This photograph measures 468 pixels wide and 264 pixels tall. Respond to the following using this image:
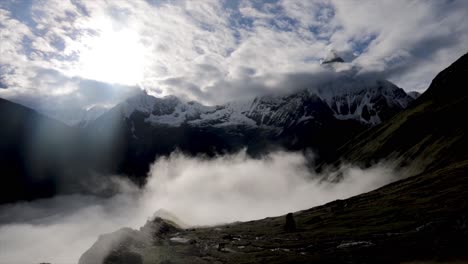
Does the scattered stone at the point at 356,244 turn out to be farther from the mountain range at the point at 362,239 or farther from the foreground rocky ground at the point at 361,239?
the foreground rocky ground at the point at 361,239

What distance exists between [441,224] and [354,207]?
92.5m

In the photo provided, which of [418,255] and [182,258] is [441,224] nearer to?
[418,255]

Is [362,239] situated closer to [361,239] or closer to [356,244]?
[361,239]

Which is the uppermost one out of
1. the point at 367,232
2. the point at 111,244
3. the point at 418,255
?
the point at 111,244

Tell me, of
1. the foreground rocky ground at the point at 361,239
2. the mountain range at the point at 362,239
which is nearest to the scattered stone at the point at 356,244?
the mountain range at the point at 362,239

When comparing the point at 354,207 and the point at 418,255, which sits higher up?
the point at 354,207

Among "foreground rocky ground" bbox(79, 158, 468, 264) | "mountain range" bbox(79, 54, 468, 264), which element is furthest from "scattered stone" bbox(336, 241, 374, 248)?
"foreground rocky ground" bbox(79, 158, 468, 264)

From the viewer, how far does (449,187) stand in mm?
149875

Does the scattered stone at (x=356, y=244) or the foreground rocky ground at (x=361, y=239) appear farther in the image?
the scattered stone at (x=356, y=244)

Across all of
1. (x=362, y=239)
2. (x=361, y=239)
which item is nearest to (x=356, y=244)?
(x=362, y=239)

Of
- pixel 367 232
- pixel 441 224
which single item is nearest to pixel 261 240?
pixel 367 232

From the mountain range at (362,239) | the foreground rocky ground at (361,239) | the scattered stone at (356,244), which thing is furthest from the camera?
the scattered stone at (356,244)

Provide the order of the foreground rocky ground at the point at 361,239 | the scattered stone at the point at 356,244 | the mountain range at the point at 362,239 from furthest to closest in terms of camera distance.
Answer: the scattered stone at the point at 356,244 → the foreground rocky ground at the point at 361,239 → the mountain range at the point at 362,239

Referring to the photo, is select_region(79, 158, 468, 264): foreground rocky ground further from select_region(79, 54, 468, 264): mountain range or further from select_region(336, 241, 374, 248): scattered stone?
select_region(336, 241, 374, 248): scattered stone
